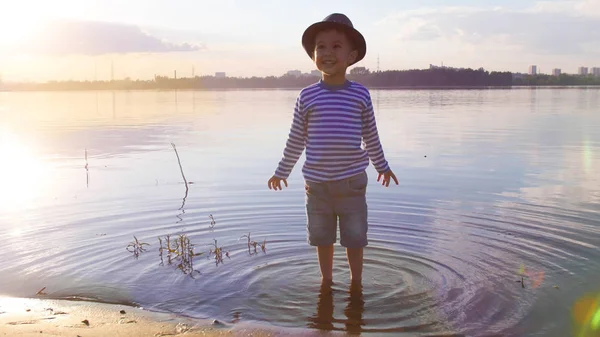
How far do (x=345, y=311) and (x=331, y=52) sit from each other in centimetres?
214

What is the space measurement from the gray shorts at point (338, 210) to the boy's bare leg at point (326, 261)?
0.34 feet

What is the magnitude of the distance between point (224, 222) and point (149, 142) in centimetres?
1181

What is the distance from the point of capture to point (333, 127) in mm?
5109

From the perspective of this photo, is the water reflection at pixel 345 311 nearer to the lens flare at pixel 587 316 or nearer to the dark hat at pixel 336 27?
the lens flare at pixel 587 316

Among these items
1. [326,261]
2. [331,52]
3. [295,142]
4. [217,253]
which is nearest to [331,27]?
[331,52]

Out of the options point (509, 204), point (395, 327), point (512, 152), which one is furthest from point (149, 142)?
point (395, 327)

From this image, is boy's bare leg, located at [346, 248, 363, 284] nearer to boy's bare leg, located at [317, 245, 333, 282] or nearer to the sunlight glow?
boy's bare leg, located at [317, 245, 333, 282]

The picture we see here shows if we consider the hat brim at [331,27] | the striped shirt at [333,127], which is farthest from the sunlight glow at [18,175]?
the hat brim at [331,27]

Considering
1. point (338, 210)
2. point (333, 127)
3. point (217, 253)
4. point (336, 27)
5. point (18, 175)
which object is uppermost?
point (336, 27)

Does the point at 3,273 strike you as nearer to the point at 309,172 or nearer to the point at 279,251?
the point at 279,251

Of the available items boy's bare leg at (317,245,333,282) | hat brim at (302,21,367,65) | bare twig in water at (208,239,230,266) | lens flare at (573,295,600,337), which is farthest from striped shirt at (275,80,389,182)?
lens flare at (573,295,600,337)

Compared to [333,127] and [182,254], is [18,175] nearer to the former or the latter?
[182,254]

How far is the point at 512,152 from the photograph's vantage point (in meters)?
15.6

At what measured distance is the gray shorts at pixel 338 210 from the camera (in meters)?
5.19
